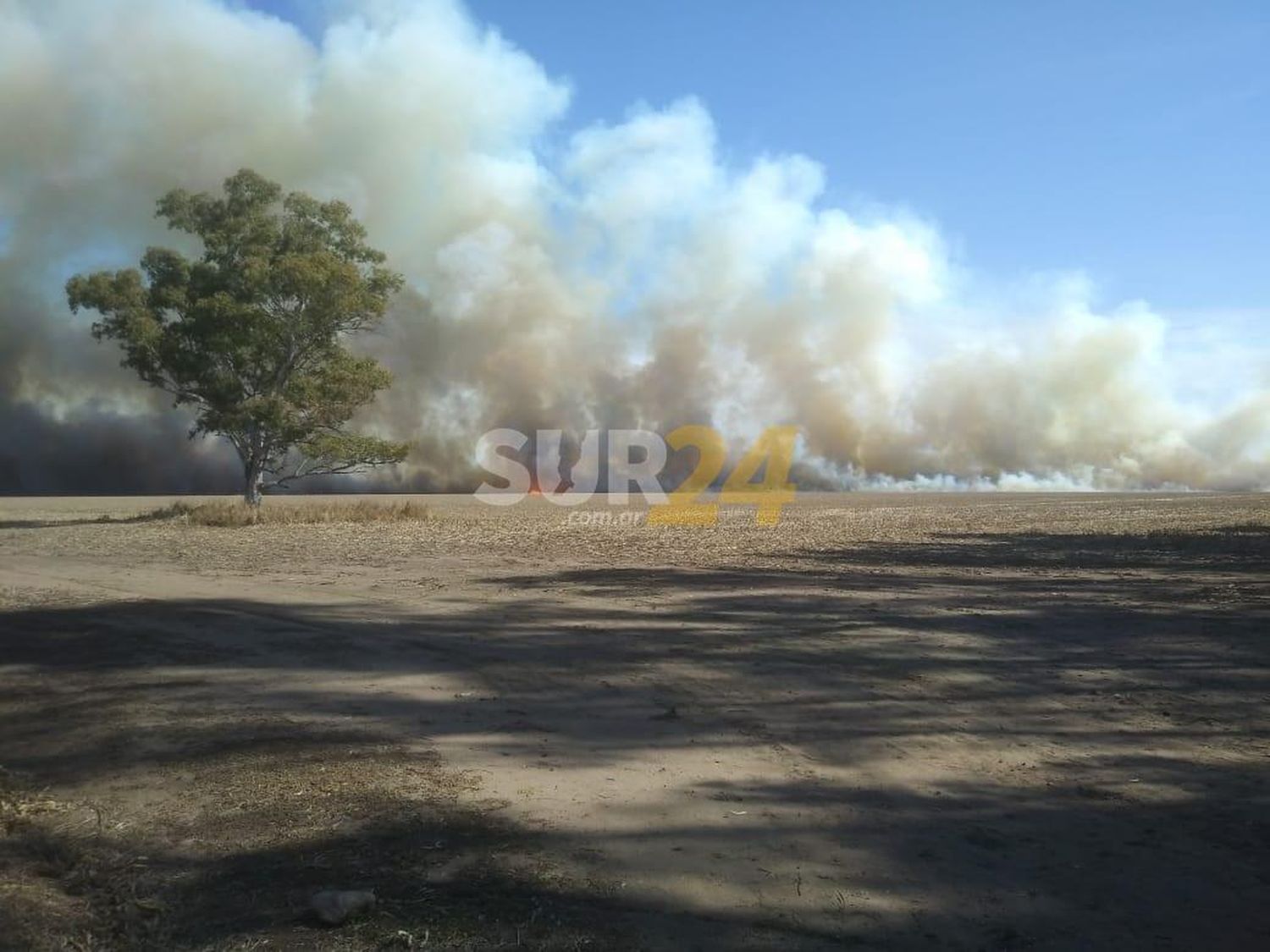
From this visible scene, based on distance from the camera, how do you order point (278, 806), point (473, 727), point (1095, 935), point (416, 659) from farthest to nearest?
1. point (416, 659)
2. point (473, 727)
3. point (278, 806)
4. point (1095, 935)

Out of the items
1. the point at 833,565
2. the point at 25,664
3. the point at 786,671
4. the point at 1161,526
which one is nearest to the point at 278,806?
the point at 786,671

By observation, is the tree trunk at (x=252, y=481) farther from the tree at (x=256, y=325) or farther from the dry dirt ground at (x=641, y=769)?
the dry dirt ground at (x=641, y=769)

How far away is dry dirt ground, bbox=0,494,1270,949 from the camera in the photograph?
4355 millimetres

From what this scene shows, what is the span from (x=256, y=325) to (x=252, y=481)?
5790 mm

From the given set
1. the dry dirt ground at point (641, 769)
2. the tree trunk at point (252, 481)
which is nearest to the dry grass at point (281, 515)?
the tree trunk at point (252, 481)

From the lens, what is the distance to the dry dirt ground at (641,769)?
4.36 metres

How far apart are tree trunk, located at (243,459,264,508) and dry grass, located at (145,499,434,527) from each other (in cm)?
42

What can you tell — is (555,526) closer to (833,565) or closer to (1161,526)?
Result: (833,565)

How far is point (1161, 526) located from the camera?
29.9 m

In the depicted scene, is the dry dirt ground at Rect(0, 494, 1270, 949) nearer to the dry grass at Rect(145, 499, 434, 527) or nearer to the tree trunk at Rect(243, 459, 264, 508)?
the dry grass at Rect(145, 499, 434, 527)

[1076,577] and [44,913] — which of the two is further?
[1076,577]

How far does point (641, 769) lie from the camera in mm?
6246

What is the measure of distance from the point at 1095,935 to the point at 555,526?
2731cm

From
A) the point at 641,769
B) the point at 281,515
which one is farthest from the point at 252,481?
the point at 641,769
